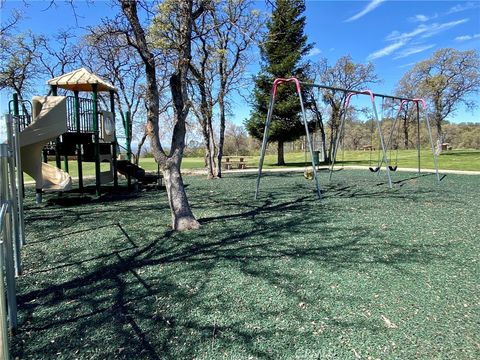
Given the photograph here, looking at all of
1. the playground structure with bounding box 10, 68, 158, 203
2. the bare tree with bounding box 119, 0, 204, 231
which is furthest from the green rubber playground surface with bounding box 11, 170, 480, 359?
the playground structure with bounding box 10, 68, 158, 203

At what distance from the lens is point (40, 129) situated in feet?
25.7

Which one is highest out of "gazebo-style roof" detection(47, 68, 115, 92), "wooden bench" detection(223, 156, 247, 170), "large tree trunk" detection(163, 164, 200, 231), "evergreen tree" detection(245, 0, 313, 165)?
"evergreen tree" detection(245, 0, 313, 165)

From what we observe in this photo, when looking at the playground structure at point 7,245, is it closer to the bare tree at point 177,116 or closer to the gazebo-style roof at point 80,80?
the bare tree at point 177,116

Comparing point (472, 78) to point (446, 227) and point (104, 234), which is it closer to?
point (446, 227)

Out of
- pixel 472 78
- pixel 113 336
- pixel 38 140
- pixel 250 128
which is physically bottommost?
pixel 113 336

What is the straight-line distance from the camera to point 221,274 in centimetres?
362

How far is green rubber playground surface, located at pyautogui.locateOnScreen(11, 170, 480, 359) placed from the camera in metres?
2.36

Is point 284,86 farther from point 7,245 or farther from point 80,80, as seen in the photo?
point 7,245

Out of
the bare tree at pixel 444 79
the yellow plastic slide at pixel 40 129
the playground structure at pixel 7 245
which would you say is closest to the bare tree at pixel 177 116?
the playground structure at pixel 7 245

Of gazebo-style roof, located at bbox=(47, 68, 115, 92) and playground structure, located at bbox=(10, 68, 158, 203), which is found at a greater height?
gazebo-style roof, located at bbox=(47, 68, 115, 92)

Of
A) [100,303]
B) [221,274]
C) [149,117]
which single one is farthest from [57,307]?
[149,117]

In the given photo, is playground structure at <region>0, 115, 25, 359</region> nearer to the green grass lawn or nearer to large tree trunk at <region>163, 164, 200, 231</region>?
large tree trunk at <region>163, 164, 200, 231</region>

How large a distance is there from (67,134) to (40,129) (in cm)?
162

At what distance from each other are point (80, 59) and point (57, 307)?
22.0m
